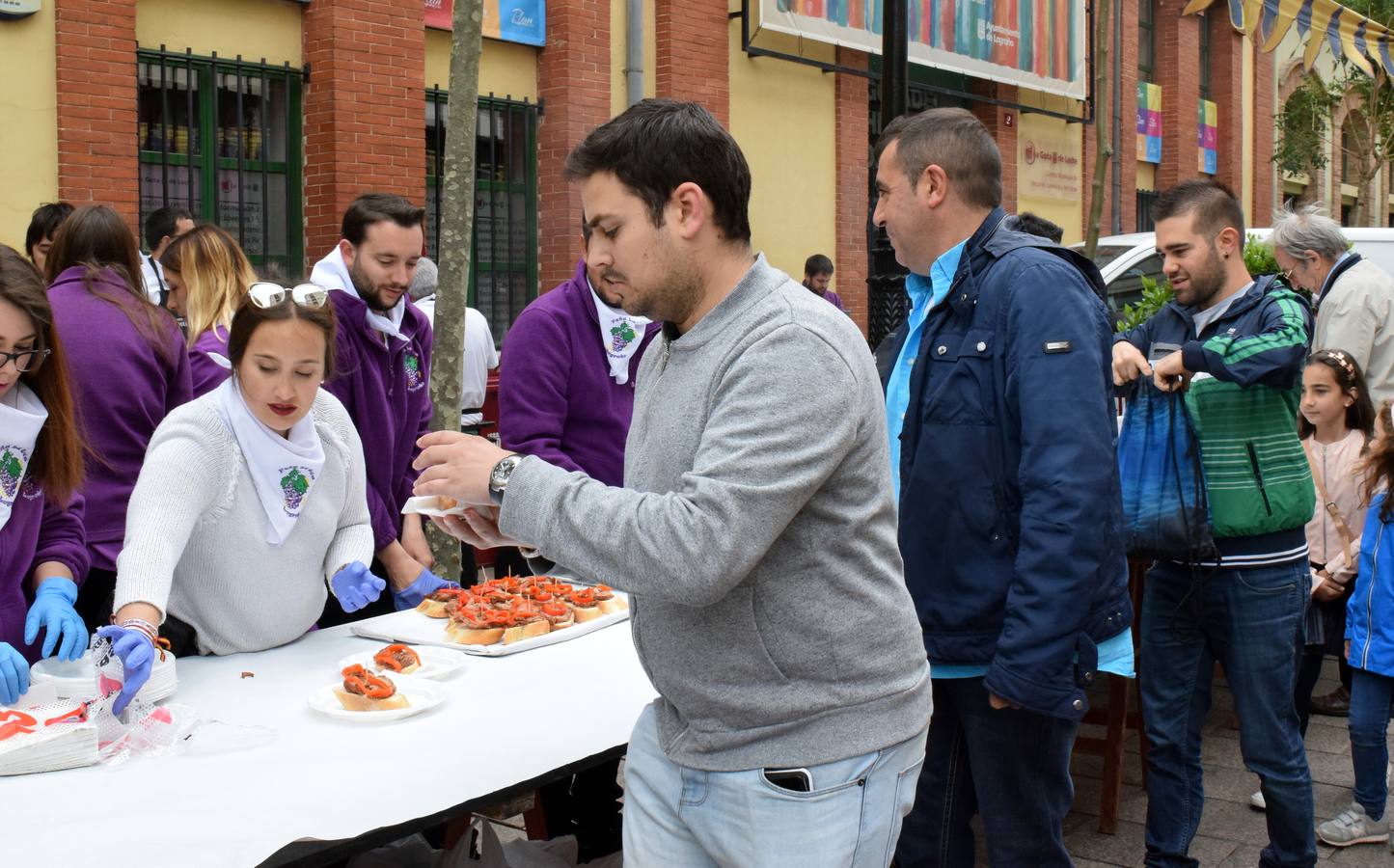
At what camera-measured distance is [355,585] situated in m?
3.44

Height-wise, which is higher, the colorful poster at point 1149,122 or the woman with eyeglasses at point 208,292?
the colorful poster at point 1149,122

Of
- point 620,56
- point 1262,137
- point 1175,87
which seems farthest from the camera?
point 1262,137

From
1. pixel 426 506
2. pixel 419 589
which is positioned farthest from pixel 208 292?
pixel 426 506

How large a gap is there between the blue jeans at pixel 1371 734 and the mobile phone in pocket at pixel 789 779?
323 cm

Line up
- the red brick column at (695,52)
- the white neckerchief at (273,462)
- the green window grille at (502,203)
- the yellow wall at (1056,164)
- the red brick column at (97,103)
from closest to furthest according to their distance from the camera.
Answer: the white neckerchief at (273,462)
the red brick column at (97,103)
the green window grille at (502,203)
the red brick column at (695,52)
the yellow wall at (1056,164)

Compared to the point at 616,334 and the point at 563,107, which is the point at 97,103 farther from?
the point at 616,334

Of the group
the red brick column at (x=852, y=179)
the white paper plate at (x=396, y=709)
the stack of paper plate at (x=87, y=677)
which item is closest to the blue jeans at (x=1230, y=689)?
the white paper plate at (x=396, y=709)

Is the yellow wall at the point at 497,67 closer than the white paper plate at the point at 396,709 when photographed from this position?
No

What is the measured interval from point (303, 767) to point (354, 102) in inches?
343

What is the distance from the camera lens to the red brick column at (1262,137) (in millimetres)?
24938

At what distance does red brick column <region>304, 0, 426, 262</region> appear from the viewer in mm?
10438

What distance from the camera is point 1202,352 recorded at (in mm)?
3791

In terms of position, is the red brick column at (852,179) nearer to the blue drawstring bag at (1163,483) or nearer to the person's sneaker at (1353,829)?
the person's sneaker at (1353,829)

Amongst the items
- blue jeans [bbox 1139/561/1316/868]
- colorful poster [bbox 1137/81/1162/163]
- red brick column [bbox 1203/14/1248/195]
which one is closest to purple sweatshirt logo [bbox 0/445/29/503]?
blue jeans [bbox 1139/561/1316/868]
